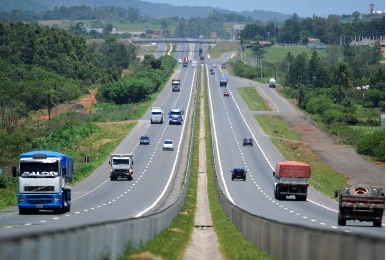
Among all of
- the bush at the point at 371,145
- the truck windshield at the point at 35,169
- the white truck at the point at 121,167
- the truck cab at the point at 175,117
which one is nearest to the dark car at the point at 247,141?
the bush at the point at 371,145

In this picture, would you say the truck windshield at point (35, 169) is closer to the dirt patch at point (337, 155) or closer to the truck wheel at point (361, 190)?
the truck wheel at point (361, 190)

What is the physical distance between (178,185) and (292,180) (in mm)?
15572

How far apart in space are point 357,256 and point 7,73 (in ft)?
541

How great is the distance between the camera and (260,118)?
151 meters

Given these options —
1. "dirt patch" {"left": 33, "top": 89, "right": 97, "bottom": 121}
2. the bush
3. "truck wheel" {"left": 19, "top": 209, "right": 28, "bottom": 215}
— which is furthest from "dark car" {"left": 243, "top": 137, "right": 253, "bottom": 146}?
→ "truck wheel" {"left": 19, "top": 209, "right": 28, "bottom": 215}

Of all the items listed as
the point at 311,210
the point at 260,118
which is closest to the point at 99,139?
the point at 260,118

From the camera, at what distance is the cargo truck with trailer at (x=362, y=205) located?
3978cm

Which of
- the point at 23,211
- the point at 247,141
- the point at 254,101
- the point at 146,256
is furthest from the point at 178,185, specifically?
the point at 254,101

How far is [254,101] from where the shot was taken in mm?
179500

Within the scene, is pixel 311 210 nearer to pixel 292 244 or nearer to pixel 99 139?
pixel 292 244

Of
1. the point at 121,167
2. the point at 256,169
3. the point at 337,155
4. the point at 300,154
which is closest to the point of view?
the point at 121,167

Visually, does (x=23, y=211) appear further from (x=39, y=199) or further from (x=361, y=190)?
(x=361, y=190)

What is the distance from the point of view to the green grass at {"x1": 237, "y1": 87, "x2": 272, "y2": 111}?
167375mm

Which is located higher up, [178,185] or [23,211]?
[23,211]
